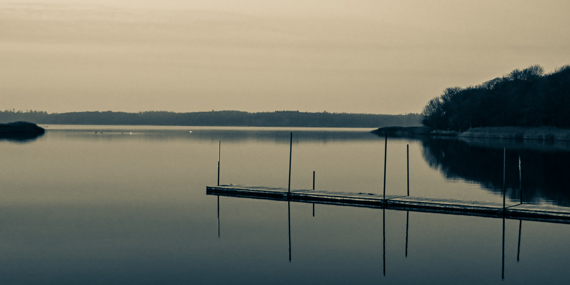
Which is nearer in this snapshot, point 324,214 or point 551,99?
point 324,214

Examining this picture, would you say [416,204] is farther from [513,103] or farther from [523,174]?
[513,103]

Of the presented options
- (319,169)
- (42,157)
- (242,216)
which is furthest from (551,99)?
(242,216)

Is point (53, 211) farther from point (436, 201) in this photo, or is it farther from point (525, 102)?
point (525, 102)

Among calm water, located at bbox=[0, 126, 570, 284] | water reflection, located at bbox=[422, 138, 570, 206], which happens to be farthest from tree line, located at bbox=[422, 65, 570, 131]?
calm water, located at bbox=[0, 126, 570, 284]

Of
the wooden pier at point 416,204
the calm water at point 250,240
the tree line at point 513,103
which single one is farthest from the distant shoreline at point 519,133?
the wooden pier at point 416,204

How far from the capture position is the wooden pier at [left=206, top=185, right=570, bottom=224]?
29.6 metres

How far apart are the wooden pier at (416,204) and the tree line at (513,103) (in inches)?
4200

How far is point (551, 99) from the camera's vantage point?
128500 mm

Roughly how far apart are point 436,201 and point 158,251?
1636 centimetres

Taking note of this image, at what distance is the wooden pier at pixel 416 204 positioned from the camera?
97.0 feet

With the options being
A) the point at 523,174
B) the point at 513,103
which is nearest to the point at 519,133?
the point at 513,103

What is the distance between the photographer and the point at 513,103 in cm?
14575

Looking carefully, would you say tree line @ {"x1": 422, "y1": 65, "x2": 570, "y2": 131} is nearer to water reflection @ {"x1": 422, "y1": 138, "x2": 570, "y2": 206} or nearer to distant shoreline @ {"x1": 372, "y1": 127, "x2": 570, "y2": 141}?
distant shoreline @ {"x1": 372, "y1": 127, "x2": 570, "y2": 141}

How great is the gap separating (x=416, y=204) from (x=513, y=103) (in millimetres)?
124814
